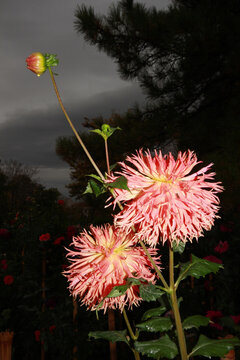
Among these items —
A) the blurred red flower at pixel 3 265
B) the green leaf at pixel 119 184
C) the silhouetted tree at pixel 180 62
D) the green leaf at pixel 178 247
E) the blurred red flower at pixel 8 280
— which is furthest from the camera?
the silhouetted tree at pixel 180 62

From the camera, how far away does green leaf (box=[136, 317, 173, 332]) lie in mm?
531

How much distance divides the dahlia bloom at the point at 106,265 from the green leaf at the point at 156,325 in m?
0.06

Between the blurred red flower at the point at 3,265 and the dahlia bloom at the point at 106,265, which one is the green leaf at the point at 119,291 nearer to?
A: the dahlia bloom at the point at 106,265

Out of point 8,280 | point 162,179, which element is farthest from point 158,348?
point 8,280

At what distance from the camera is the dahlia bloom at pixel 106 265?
56 centimetres

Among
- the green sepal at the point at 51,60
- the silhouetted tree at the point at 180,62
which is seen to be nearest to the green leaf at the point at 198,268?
the green sepal at the point at 51,60

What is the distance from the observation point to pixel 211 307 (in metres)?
1.59

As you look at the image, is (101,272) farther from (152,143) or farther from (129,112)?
(129,112)

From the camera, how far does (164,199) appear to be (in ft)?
1.62

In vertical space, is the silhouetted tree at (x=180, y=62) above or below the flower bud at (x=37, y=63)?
above

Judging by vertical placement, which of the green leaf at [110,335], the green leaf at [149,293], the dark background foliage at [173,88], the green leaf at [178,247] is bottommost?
the green leaf at [110,335]

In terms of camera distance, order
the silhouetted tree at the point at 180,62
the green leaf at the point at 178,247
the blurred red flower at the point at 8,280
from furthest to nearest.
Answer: the silhouetted tree at the point at 180,62 < the blurred red flower at the point at 8,280 < the green leaf at the point at 178,247

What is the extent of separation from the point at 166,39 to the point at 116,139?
4.79 ft

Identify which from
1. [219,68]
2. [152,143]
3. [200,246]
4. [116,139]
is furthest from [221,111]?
[200,246]
